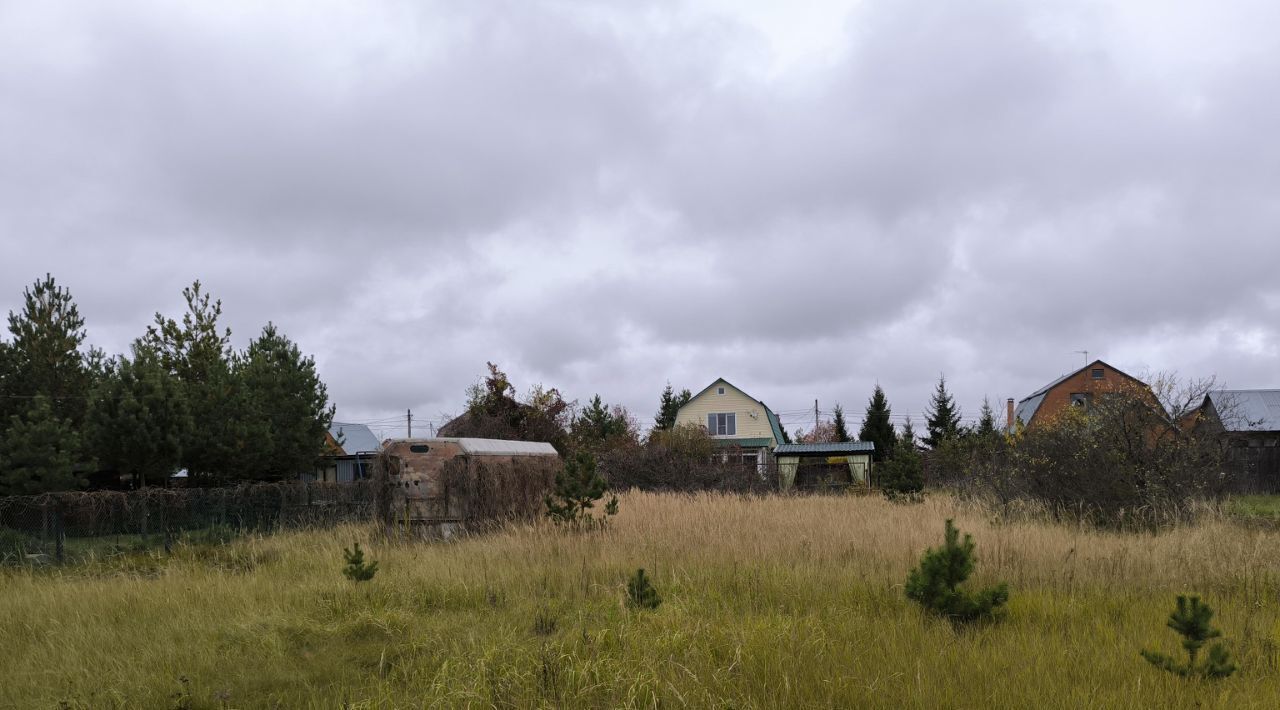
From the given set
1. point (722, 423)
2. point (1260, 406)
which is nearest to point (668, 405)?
point (722, 423)

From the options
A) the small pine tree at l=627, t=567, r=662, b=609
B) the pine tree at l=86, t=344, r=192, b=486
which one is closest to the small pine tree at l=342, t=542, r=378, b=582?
the small pine tree at l=627, t=567, r=662, b=609

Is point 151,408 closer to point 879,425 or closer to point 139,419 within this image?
point 139,419

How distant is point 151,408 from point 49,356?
191 inches

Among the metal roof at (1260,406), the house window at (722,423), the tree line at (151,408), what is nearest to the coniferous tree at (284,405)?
the tree line at (151,408)

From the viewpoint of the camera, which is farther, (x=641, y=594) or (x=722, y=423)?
(x=722, y=423)

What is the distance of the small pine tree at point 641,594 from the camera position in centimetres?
661

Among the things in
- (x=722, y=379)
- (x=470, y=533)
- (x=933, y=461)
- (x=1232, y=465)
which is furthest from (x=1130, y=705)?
(x=722, y=379)

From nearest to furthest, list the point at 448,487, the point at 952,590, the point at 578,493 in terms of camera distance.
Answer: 1. the point at 952,590
2. the point at 578,493
3. the point at 448,487

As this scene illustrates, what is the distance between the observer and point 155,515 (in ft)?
55.4

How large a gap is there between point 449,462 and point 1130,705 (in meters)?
10.6

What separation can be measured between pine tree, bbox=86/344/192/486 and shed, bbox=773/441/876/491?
1760cm

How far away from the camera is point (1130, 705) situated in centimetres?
438

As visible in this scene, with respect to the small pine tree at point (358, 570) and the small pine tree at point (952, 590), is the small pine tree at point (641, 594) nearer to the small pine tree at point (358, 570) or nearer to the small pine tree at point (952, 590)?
the small pine tree at point (952, 590)

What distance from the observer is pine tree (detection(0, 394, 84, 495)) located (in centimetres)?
1734
